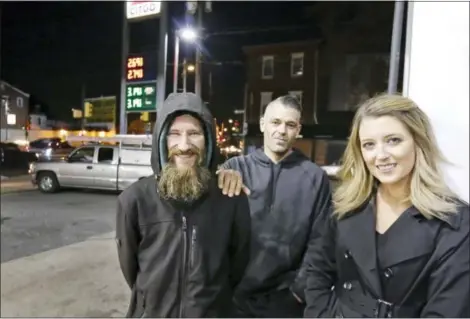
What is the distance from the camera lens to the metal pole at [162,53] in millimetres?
865

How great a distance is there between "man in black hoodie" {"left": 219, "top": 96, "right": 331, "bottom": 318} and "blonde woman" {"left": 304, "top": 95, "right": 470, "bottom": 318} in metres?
0.16

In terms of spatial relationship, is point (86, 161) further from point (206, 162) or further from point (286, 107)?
point (286, 107)

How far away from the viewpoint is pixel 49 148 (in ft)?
3.09

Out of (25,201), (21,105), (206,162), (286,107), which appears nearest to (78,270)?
(25,201)

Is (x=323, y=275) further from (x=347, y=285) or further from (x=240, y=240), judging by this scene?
(x=240, y=240)

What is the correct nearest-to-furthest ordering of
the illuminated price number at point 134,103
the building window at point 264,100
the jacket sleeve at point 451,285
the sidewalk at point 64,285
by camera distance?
the jacket sleeve at point 451,285, the illuminated price number at point 134,103, the building window at point 264,100, the sidewalk at point 64,285

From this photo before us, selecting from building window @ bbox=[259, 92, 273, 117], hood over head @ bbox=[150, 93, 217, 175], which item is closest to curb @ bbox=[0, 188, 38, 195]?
hood over head @ bbox=[150, 93, 217, 175]

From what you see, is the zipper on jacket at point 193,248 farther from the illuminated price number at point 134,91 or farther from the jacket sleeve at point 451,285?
the jacket sleeve at point 451,285

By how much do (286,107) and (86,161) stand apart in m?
0.53

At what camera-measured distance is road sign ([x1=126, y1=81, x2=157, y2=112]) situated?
868 mm

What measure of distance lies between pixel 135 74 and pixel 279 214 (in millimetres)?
517

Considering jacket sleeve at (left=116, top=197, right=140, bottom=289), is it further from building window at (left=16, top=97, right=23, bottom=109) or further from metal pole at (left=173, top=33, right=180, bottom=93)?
building window at (left=16, top=97, right=23, bottom=109)

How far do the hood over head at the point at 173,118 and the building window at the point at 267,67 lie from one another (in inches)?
11.7

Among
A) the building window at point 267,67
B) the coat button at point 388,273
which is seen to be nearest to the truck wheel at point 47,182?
the building window at point 267,67
